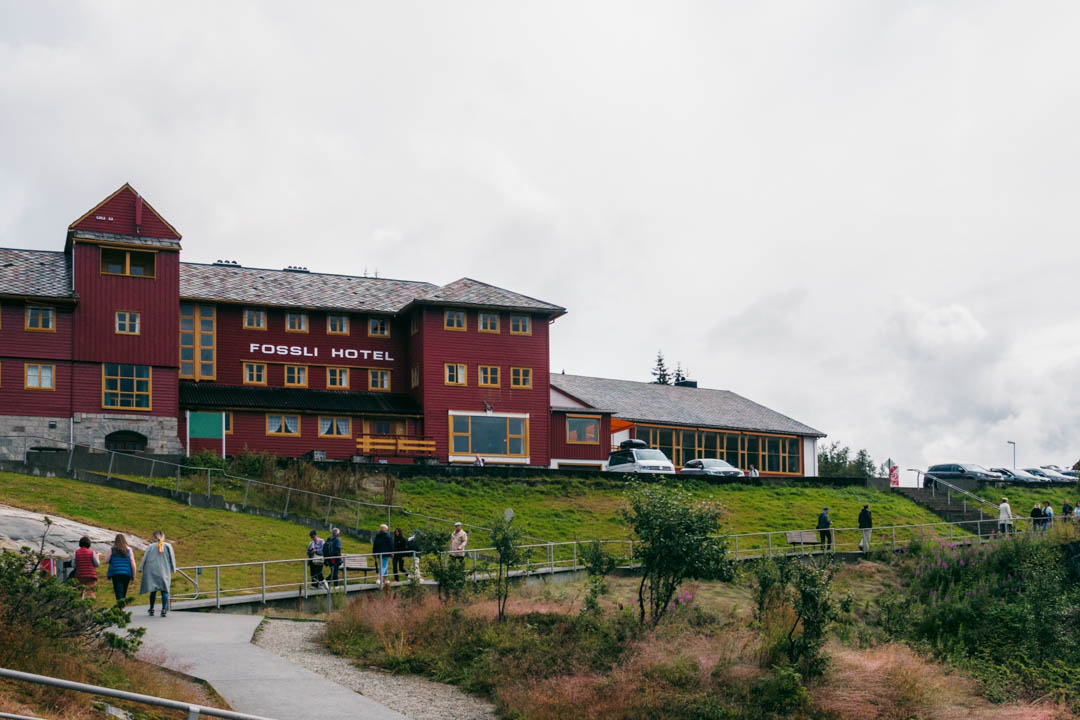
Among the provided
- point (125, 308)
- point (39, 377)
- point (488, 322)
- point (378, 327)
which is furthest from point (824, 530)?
point (39, 377)

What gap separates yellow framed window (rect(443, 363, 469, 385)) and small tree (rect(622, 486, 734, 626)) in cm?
3044

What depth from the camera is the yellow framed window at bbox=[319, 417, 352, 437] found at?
4891cm

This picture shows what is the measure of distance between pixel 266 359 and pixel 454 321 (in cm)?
816

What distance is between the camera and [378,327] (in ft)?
174

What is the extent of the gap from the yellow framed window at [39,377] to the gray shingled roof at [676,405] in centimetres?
2387

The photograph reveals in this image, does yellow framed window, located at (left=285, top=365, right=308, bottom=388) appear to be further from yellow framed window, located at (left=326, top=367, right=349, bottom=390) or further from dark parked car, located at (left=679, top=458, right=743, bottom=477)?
dark parked car, located at (left=679, top=458, right=743, bottom=477)

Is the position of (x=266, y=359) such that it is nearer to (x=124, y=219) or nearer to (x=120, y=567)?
(x=124, y=219)

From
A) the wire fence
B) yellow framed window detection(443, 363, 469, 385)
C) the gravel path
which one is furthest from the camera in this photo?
yellow framed window detection(443, 363, 469, 385)

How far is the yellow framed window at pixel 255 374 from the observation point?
50300 mm

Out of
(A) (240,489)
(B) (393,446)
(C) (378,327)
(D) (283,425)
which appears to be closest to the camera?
Answer: (A) (240,489)

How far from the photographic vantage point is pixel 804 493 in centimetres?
4709

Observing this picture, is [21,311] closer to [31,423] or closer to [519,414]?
[31,423]

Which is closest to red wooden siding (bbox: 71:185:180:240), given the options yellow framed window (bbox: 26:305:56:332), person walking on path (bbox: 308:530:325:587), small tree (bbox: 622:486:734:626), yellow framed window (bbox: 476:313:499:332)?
yellow framed window (bbox: 26:305:56:332)

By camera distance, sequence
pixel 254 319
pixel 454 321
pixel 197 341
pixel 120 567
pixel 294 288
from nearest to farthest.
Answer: pixel 120 567, pixel 197 341, pixel 254 319, pixel 454 321, pixel 294 288
